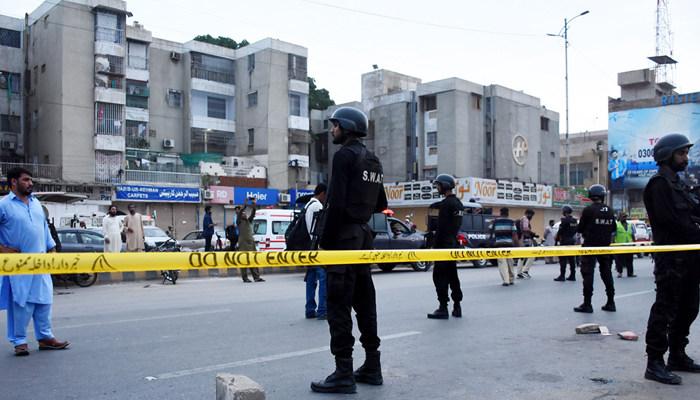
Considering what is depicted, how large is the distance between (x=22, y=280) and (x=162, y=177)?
30.7m

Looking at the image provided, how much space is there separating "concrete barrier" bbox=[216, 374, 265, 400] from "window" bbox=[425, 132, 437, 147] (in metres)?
40.5

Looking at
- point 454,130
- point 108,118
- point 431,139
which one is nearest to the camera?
point 108,118

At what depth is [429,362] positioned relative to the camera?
5105mm

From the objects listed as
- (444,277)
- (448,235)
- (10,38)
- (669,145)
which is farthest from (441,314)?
(10,38)

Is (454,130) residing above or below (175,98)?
below

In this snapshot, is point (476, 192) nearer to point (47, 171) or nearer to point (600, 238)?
point (47, 171)

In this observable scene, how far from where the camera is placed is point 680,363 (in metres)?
4.88

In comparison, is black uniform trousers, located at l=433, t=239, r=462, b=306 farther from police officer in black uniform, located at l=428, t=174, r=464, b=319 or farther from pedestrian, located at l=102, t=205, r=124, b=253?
pedestrian, located at l=102, t=205, r=124, b=253

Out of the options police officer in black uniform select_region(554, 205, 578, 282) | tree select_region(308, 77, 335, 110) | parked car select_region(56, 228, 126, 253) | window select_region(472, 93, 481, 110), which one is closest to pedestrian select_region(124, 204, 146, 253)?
parked car select_region(56, 228, 126, 253)

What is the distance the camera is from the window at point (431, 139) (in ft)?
142

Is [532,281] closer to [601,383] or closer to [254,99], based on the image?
[601,383]

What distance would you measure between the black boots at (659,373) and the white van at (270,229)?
13991mm

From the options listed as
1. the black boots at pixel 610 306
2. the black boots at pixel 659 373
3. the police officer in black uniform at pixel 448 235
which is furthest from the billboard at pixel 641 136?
the black boots at pixel 659 373

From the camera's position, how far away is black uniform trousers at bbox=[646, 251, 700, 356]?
14.9 ft
